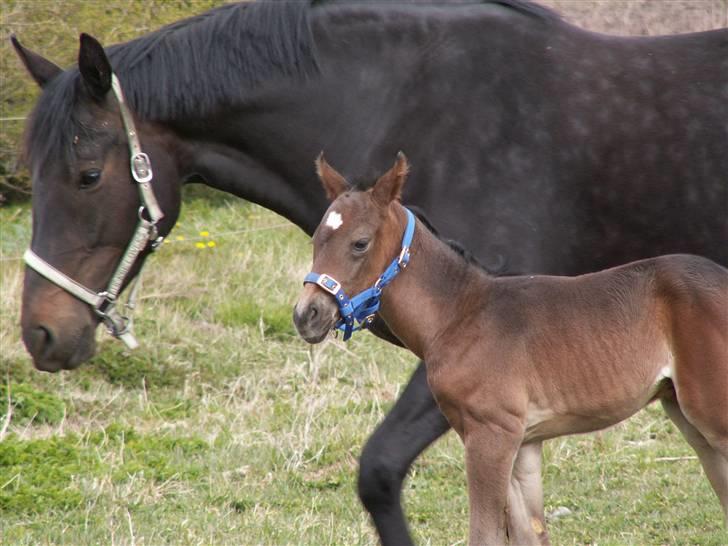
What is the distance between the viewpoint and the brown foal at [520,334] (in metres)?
3.64

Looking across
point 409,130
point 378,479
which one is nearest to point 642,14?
point 409,130

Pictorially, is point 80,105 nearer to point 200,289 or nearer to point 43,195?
point 43,195

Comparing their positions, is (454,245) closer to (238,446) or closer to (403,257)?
(403,257)

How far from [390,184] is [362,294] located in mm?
353

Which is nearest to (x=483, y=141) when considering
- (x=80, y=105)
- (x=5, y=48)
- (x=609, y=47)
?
(x=609, y=47)

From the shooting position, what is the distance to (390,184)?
369 cm

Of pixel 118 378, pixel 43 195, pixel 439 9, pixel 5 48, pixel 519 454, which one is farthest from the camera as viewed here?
pixel 5 48

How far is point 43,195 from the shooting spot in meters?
4.37

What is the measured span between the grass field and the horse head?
3.04 feet

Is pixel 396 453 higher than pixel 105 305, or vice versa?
pixel 105 305

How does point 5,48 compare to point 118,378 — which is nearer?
point 118,378

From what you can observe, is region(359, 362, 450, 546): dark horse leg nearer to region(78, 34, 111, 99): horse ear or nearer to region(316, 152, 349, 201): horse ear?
region(316, 152, 349, 201): horse ear

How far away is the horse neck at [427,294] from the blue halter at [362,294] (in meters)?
0.06

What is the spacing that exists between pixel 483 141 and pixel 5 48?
4.77 metres
